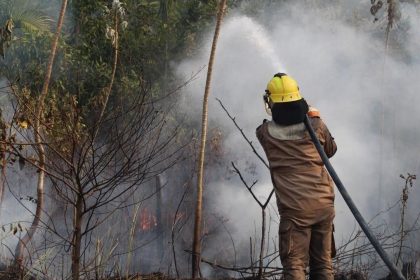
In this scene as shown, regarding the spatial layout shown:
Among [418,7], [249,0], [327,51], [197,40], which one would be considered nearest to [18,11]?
[197,40]

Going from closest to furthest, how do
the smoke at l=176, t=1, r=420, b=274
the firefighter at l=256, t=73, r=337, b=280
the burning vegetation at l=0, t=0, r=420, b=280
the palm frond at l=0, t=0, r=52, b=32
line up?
1. the firefighter at l=256, t=73, r=337, b=280
2. the burning vegetation at l=0, t=0, r=420, b=280
3. the palm frond at l=0, t=0, r=52, b=32
4. the smoke at l=176, t=1, r=420, b=274

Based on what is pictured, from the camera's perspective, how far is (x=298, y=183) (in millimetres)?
4082

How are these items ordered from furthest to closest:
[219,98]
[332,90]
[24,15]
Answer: [332,90] < [219,98] < [24,15]

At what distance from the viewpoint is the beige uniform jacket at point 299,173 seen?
13.3 ft

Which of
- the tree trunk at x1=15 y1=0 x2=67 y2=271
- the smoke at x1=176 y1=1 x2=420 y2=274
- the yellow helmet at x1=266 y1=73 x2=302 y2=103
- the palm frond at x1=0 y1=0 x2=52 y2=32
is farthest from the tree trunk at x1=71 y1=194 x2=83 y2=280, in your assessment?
the smoke at x1=176 y1=1 x2=420 y2=274

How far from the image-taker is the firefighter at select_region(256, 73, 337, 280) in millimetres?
4047

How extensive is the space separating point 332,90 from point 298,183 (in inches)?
676

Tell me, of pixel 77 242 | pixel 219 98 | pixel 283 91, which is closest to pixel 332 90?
pixel 219 98

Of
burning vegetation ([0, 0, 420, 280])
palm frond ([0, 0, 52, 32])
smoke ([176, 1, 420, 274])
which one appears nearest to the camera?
burning vegetation ([0, 0, 420, 280])

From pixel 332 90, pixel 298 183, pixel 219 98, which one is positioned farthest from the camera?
pixel 332 90

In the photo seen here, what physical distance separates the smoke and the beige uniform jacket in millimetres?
12280

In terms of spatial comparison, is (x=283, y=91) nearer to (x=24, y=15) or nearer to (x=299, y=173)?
(x=299, y=173)

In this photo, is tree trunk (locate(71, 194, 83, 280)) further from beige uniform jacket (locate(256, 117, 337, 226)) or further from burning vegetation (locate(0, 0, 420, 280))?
burning vegetation (locate(0, 0, 420, 280))

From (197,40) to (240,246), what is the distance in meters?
5.87
